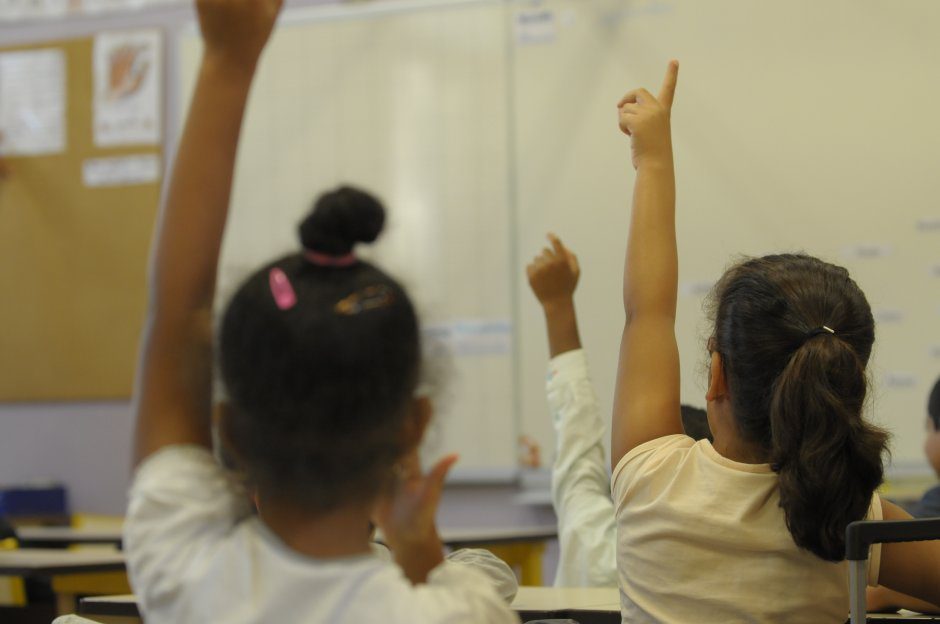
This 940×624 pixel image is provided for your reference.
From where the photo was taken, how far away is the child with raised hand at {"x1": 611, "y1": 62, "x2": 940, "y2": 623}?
1098 mm

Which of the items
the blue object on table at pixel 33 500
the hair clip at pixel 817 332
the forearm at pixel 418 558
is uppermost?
the hair clip at pixel 817 332

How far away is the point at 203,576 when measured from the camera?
0.75 m

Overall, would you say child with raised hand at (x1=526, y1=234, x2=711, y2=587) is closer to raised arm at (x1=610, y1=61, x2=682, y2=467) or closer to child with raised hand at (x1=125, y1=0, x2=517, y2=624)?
raised arm at (x1=610, y1=61, x2=682, y2=467)

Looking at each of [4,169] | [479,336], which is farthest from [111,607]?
[4,169]

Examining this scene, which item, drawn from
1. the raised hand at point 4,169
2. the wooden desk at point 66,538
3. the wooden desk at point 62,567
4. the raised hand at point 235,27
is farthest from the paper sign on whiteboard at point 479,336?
the raised hand at point 235,27

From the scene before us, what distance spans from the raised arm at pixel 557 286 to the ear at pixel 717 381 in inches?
19.3

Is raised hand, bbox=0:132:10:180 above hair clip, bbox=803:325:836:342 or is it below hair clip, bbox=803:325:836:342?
above

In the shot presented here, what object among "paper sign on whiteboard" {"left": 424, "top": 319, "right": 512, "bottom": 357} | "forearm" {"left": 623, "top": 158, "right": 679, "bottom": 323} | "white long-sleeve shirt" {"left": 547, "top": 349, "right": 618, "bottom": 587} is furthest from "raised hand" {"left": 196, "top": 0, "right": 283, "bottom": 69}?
"paper sign on whiteboard" {"left": 424, "top": 319, "right": 512, "bottom": 357}

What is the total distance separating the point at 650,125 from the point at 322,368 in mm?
696

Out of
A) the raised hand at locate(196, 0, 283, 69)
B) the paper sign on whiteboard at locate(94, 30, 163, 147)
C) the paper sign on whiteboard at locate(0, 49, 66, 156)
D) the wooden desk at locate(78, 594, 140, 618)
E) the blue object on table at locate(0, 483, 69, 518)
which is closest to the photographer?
the raised hand at locate(196, 0, 283, 69)

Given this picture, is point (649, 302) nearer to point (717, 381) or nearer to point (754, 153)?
point (717, 381)

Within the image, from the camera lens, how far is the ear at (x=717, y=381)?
124cm

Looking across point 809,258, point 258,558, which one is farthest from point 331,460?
point 809,258

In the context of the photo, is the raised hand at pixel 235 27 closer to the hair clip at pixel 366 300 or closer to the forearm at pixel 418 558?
the hair clip at pixel 366 300
